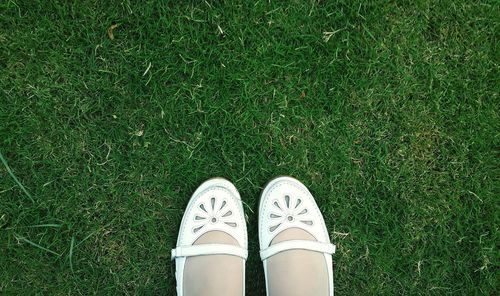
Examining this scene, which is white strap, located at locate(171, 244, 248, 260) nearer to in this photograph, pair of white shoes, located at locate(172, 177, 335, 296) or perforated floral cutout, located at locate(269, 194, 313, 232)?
pair of white shoes, located at locate(172, 177, 335, 296)

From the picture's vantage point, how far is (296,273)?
6.49 ft

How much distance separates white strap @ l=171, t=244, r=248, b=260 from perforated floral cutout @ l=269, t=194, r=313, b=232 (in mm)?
169

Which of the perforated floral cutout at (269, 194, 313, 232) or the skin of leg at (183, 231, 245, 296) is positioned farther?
the perforated floral cutout at (269, 194, 313, 232)

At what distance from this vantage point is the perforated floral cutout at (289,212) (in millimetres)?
2035

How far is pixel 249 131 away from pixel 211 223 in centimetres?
42

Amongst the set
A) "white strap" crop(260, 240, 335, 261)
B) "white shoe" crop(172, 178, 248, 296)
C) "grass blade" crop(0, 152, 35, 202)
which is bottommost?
"white strap" crop(260, 240, 335, 261)

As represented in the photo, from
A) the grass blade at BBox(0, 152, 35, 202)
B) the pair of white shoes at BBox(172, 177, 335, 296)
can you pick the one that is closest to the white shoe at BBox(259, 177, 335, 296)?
the pair of white shoes at BBox(172, 177, 335, 296)

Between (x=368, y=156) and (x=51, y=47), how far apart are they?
4.56ft

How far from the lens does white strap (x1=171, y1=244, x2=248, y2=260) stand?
1969 mm

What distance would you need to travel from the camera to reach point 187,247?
6.50 ft

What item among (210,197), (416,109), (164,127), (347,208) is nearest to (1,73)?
(164,127)

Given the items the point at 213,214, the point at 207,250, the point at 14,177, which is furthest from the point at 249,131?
the point at 14,177

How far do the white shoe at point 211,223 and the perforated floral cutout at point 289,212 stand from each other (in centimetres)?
14

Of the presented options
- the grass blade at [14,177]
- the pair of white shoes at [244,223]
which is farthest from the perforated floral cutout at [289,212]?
the grass blade at [14,177]
